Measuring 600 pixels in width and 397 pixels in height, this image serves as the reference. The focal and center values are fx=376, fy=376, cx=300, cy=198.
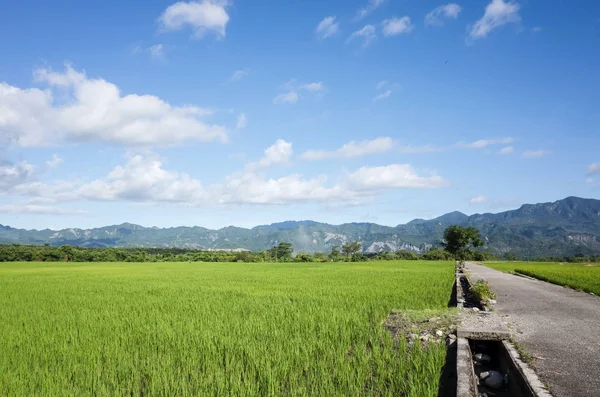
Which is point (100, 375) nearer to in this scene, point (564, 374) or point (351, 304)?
point (564, 374)

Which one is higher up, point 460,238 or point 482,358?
point 460,238

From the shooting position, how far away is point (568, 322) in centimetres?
794

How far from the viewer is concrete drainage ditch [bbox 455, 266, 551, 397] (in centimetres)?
437

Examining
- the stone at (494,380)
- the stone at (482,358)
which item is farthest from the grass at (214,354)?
the stone at (482,358)

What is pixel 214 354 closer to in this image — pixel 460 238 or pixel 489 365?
pixel 489 365

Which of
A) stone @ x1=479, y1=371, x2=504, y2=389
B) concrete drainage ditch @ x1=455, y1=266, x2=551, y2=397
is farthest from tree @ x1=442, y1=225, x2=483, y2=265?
stone @ x1=479, y1=371, x2=504, y2=389

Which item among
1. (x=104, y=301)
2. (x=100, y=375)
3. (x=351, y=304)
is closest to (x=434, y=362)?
(x=100, y=375)

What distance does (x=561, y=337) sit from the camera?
6.57 meters

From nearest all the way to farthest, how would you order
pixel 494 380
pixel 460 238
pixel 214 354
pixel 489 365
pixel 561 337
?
pixel 494 380 < pixel 214 354 < pixel 489 365 < pixel 561 337 < pixel 460 238

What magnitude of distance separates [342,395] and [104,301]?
1112 centimetres

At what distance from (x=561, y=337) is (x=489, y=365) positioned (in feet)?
4.77

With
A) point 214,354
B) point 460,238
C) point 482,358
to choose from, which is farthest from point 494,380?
point 460,238

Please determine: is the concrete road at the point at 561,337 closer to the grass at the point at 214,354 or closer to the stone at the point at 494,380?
the stone at the point at 494,380

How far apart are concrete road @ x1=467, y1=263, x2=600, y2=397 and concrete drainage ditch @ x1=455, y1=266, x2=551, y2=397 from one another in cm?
23
